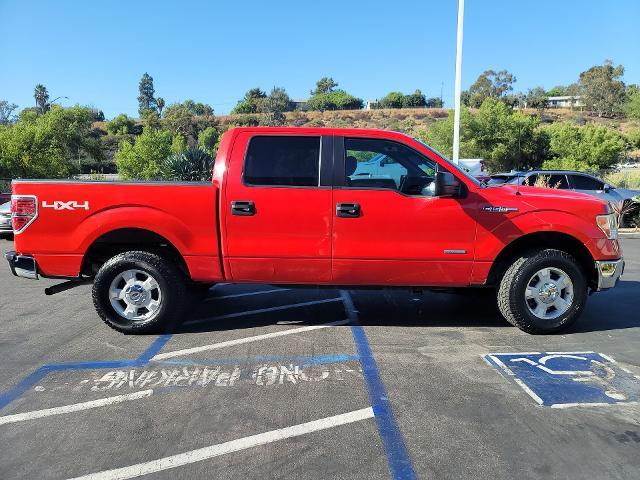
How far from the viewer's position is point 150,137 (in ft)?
133

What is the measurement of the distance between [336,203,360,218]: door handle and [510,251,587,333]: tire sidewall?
69.1 inches

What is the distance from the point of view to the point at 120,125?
307ft

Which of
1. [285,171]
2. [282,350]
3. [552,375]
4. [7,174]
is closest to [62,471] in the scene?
[282,350]

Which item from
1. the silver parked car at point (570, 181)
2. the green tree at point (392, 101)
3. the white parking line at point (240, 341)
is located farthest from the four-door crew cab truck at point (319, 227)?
the green tree at point (392, 101)

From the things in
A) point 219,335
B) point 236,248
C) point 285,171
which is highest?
point 285,171

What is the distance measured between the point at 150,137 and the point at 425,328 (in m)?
39.3

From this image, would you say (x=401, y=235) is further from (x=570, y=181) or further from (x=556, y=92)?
(x=556, y=92)

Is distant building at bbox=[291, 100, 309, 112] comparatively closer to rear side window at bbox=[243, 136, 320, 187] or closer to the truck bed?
rear side window at bbox=[243, 136, 320, 187]

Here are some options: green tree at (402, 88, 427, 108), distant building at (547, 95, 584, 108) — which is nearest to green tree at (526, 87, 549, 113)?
distant building at (547, 95, 584, 108)

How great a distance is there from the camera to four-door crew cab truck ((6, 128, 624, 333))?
4914mm

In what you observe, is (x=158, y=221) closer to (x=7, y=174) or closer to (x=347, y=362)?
(x=347, y=362)

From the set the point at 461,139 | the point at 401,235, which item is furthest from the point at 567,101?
the point at 401,235

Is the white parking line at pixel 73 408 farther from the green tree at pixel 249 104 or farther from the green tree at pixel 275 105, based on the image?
the green tree at pixel 249 104

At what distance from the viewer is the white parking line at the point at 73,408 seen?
3400 millimetres
